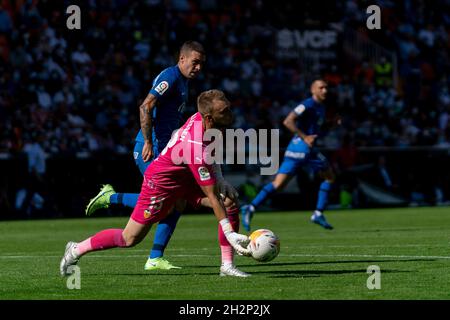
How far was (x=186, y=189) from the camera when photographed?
10867mm

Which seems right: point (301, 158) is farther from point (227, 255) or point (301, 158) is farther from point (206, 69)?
point (206, 69)

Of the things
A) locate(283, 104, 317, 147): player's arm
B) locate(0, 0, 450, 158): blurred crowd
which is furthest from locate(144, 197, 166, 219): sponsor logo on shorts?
locate(0, 0, 450, 158): blurred crowd

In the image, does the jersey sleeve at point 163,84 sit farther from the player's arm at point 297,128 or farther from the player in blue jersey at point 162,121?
the player's arm at point 297,128

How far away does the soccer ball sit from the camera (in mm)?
10070

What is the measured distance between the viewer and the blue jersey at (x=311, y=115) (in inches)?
781

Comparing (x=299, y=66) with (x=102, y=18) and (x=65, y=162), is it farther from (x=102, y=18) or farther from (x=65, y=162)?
(x=65, y=162)

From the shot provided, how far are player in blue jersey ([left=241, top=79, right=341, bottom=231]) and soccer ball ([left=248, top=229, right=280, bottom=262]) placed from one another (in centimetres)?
936

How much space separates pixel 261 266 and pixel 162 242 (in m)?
1.10

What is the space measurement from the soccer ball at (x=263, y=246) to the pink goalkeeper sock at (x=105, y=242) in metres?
1.32

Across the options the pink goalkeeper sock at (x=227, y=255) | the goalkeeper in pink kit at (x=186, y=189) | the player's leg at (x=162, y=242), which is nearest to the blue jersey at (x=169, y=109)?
the player's leg at (x=162, y=242)

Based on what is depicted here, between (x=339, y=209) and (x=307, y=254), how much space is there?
14.0 meters

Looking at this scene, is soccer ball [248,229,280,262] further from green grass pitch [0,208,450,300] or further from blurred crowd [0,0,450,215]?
blurred crowd [0,0,450,215]

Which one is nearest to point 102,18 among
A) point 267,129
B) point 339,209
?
point 267,129

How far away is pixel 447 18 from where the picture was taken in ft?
130
